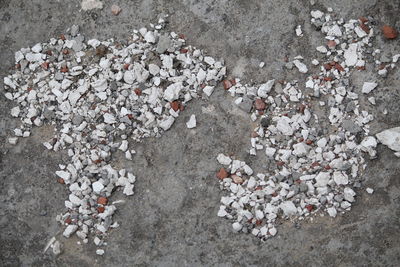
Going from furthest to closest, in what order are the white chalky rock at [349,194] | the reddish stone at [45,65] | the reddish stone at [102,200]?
the reddish stone at [45,65] < the reddish stone at [102,200] < the white chalky rock at [349,194]

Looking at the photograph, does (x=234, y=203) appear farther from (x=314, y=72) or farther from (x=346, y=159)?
(x=314, y=72)

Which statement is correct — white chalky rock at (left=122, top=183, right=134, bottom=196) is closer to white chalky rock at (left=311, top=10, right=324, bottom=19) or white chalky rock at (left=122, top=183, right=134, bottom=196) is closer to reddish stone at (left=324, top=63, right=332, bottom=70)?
reddish stone at (left=324, top=63, right=332, bottom=70)

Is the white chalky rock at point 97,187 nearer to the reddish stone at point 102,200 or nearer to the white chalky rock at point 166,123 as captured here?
the reddish stone at point 102,200

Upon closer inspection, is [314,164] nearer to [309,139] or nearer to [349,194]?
[309,139]

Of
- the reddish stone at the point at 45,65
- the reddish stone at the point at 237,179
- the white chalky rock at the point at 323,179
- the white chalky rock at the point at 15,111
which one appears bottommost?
the reddish stone at the point at 237,179

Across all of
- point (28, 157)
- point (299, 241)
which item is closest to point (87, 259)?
point (28, 157)

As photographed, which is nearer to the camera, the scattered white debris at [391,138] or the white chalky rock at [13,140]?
the scattered white debris at [391,138]

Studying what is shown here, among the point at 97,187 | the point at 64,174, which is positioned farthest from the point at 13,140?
the point at 97,187

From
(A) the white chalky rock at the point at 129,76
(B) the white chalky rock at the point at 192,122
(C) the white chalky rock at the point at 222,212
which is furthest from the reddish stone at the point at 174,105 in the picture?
(C) the white chalky rock at the point at 222,212
